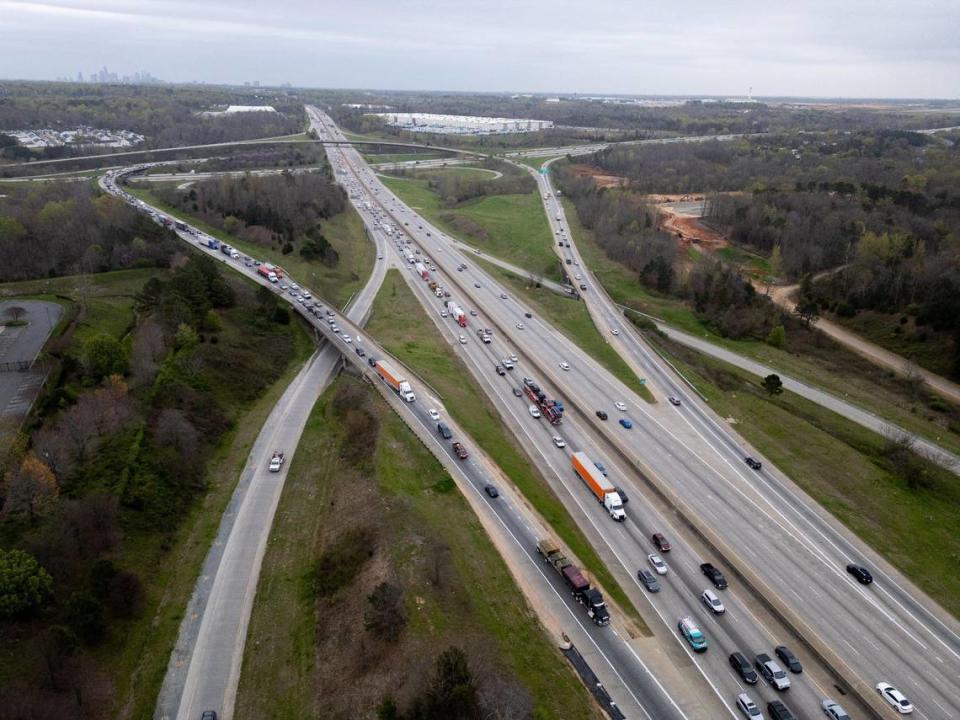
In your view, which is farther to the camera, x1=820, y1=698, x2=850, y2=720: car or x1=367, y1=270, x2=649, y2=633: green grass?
x1=367, y1=270, x2=649, y2=633: green grass

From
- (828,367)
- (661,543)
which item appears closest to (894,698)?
(661,543)

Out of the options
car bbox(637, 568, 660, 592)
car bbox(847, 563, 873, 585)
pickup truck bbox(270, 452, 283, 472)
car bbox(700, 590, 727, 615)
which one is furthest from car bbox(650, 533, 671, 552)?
pickup truck bbox(270, 452, 283, 472)

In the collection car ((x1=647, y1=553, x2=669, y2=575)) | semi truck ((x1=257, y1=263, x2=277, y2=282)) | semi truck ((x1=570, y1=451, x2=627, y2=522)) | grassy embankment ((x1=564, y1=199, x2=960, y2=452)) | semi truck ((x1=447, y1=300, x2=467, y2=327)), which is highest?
semi truck ((x1=257, y1=263, x2=277, y2=282))

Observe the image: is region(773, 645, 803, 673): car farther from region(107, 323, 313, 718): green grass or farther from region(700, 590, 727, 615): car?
region(107, 323, 313, 718): green grass

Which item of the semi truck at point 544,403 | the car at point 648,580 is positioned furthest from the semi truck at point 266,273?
the car at point 648,580

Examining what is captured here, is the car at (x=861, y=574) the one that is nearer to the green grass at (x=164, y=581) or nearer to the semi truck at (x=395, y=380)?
the semi truck at (x=395, y=380)

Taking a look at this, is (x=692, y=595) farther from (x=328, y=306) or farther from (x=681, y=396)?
(x=328, y=306)

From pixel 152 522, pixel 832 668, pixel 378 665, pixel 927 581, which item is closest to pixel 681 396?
pixel 927 581
